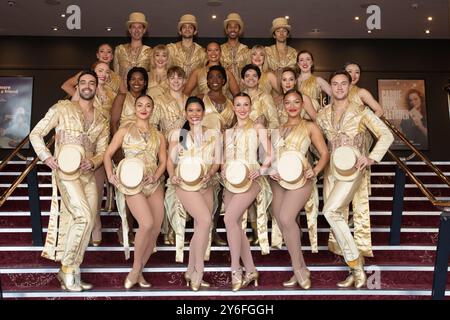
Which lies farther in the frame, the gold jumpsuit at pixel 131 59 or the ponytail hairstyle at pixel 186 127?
the gold jumpsuit at pixel 131 59

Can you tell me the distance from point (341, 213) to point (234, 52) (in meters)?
2.86

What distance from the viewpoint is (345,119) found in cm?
454

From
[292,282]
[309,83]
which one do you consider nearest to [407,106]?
[309,83]

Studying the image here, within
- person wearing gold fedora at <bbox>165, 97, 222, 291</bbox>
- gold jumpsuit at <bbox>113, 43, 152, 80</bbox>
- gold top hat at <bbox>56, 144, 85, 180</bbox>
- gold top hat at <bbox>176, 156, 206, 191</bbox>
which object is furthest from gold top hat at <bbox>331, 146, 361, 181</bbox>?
gold jumpsuit at <bbox>113, 43, 152, 80</bbox>

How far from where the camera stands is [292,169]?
14.0 feet

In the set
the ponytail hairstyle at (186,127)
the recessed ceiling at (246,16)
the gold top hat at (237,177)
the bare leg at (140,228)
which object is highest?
the recessed ceiling at (246,16)

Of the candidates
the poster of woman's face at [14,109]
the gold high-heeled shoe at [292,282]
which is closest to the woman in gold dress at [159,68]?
the gold high-heeled shoe at [292,282]

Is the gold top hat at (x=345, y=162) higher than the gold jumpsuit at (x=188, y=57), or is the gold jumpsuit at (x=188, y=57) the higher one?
the gold jumpsuit at (x=188, y=57)

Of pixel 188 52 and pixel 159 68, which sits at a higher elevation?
pixel 188 52

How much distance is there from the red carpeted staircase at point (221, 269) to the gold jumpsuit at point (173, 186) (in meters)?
0.26

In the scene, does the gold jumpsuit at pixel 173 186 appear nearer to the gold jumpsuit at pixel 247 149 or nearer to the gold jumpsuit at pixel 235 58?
the gold jumpsuit at pixel 247 149

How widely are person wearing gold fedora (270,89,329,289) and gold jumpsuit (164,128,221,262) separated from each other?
556 millimetres

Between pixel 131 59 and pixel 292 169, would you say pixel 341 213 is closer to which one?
pixel 292 169

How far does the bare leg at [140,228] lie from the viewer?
4.23 metres
